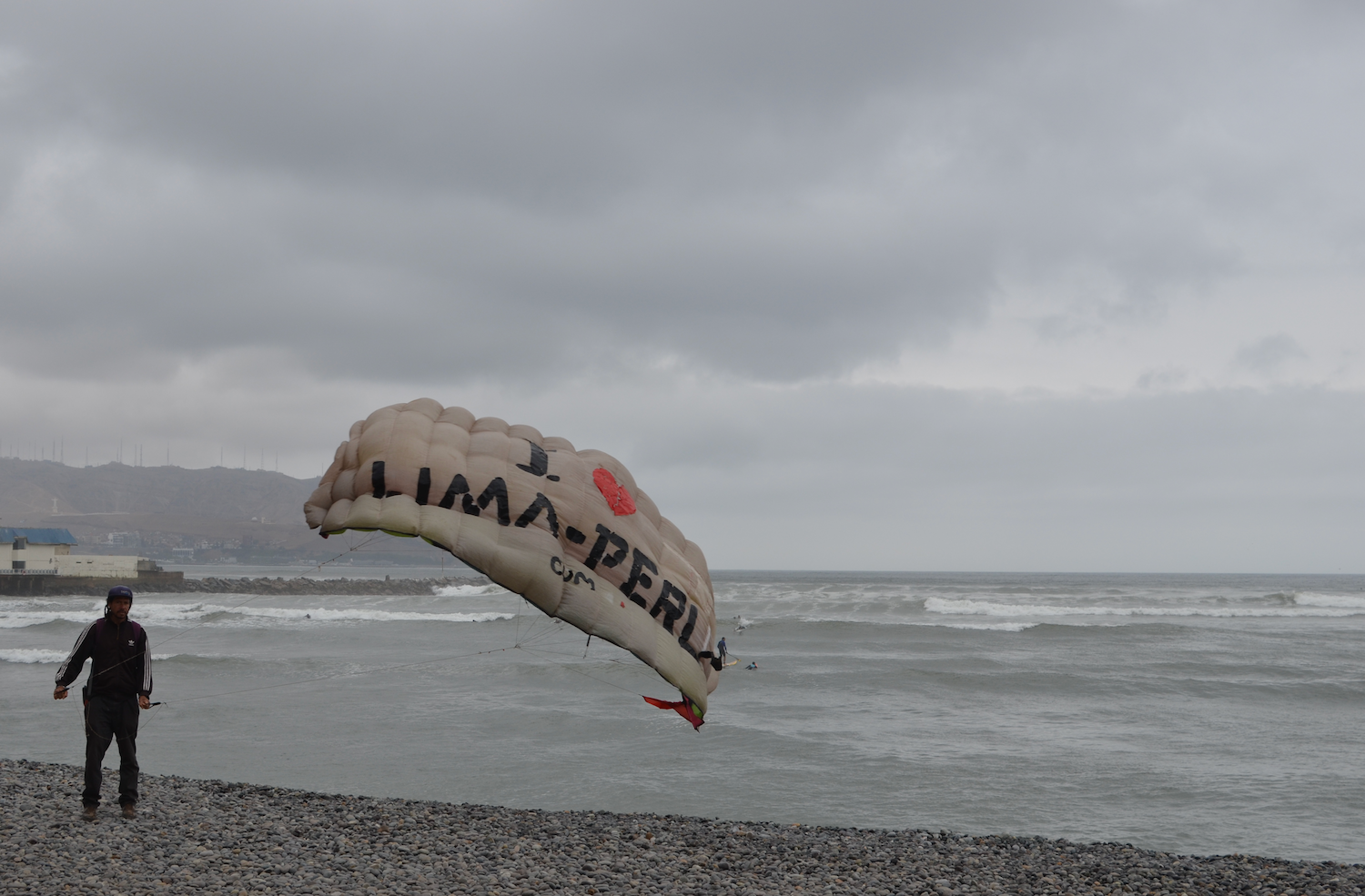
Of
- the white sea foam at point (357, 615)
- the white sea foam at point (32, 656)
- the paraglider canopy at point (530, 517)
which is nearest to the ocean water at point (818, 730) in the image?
the white sea foam at point (32, 656)

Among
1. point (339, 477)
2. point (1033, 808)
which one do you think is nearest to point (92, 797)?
point (339, 477)

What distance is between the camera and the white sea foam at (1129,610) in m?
47.9

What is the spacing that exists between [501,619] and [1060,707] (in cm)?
2987

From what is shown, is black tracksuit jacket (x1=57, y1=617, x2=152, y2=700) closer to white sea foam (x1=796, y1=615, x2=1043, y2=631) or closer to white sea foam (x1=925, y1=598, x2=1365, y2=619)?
white sea foam (x1=796, y1=615, x2=1043, y2=631)

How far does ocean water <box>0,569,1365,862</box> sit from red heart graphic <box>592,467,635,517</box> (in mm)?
5193

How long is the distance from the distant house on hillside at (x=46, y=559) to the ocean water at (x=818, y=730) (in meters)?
32.0

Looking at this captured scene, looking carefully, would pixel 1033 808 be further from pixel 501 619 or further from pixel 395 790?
pixel 501 619

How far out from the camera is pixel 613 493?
23.6 ft

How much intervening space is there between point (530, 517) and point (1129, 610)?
170 ft

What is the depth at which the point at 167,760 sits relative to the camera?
12672mm

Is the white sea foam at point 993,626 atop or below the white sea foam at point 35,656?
below

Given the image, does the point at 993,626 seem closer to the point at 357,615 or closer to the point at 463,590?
the point at 357,615

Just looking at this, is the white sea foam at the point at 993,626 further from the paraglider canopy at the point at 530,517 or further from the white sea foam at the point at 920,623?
the paraglider canopy at the point at 530,517

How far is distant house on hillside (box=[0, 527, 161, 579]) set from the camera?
59156 millimetres
